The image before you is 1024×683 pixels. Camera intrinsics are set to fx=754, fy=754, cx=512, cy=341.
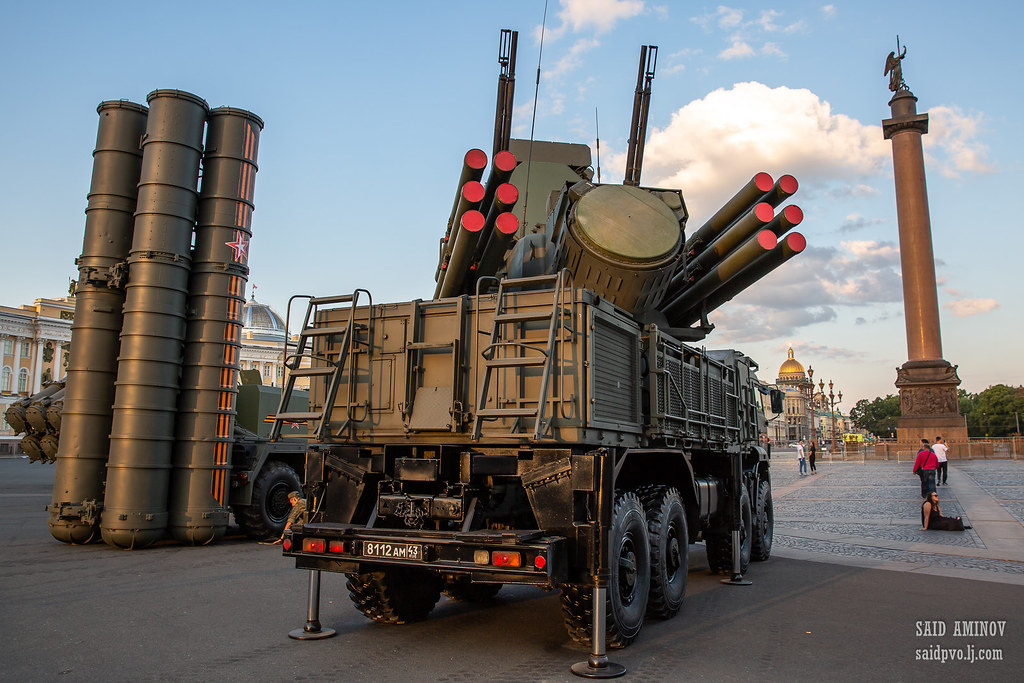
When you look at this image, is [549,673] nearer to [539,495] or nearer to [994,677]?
[539,495]

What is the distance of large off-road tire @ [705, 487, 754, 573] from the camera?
29.6ft

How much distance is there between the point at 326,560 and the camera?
5.57m

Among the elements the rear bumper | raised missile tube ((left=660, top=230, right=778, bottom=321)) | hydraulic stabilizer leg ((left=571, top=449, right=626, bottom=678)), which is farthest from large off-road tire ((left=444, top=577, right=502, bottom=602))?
raised missile tube ((left=660, top=230, right=778, bottom=321))

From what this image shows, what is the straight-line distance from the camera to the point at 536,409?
5.02 m

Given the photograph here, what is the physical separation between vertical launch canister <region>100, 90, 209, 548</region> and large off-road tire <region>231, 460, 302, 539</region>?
4.31 feet

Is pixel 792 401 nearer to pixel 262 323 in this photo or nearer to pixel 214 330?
pixel 262 323

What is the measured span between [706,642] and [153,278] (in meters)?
9.27

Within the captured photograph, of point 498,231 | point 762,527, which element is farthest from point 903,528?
point 498,231

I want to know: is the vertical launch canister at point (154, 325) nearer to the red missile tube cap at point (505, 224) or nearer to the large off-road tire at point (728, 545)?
the red missile tube cap at point (505, 224)

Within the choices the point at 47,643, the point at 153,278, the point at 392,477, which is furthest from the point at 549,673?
the point at 153,278

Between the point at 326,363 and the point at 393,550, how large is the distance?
1.87 m

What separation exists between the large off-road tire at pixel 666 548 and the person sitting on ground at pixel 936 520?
8.19m

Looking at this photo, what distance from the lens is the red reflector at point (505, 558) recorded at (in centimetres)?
485

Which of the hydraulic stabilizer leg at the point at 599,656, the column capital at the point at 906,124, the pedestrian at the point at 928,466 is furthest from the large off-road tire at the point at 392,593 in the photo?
the column capital at the point at 906,124
